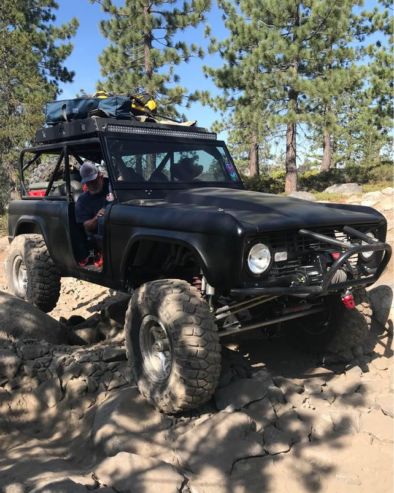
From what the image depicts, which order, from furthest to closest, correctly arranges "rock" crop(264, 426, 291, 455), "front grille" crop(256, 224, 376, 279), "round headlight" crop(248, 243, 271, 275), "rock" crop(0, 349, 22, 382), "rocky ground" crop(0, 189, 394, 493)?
Result: "rock" crop(0, 349, 22, 382) → "front grille" crop(256, 224, 376, 279) → "round headlight" crop(248, 243, 271, 275) → "rock" crop(264, 426, 291, 455) → "rocky ground" crop(0, 189, 394, 493)

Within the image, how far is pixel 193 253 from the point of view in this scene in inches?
130

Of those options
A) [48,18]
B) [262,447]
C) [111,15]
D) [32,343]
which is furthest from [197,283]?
[48,18]

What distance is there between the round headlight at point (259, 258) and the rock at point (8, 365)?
86.9 inches

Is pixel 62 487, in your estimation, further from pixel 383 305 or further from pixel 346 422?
pixel 383 305

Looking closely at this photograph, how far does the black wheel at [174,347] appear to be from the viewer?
3.11 meters

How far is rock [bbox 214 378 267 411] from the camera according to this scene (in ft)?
10.9

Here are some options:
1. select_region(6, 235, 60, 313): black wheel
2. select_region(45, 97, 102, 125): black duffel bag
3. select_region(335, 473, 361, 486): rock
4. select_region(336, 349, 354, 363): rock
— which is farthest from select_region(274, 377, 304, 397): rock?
select_region(45, 97, 102, 125): black duffel bag

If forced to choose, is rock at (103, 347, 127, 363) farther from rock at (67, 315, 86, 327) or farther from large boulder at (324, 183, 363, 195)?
large boulder at (324, 183, 363, 195)

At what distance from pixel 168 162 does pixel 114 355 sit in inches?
75.5

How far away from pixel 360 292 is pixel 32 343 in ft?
9.98

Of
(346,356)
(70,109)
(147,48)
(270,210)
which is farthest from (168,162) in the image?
(147,48)

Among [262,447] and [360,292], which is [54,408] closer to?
[262,447]

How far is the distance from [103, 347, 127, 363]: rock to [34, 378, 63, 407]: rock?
447 mm

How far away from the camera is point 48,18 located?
2061 cm
